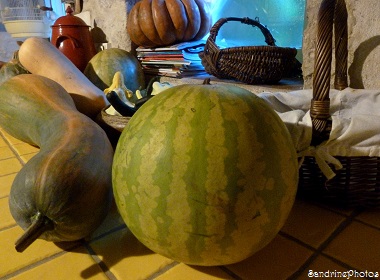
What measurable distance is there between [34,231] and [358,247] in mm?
456

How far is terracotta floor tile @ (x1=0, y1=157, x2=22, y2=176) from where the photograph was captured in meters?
0.68

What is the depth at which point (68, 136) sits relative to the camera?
0.49 meters

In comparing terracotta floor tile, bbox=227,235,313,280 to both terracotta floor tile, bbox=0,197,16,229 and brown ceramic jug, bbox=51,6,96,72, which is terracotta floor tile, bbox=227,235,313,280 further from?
brown ceramic jug, bbox=51,6,96,72

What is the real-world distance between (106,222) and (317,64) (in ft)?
1.40

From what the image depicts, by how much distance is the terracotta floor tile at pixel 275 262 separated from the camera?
14.8 inches

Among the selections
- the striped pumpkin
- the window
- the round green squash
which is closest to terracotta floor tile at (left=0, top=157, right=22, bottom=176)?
the striped pumpkin

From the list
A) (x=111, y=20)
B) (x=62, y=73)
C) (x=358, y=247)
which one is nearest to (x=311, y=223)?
(x=358, y=247)

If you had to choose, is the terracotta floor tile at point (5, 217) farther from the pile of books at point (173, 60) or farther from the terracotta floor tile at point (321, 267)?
the pile of books at point (173, 60)

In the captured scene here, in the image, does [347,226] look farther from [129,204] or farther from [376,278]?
[129,204]

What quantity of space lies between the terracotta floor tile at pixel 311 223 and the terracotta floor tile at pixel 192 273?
0.15m

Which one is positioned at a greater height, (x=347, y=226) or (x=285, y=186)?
(x=285, y=186)

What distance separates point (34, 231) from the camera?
36 centimetres

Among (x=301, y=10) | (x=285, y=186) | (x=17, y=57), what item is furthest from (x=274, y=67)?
(x=17, y=57)

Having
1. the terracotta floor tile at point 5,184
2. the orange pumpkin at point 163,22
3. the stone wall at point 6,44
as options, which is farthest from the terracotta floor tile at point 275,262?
the stone wall at point 6,44
